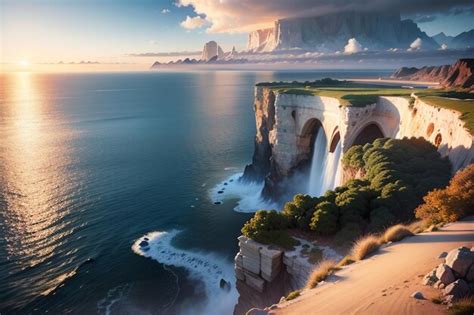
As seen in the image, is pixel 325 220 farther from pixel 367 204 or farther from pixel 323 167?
pixel 323 167

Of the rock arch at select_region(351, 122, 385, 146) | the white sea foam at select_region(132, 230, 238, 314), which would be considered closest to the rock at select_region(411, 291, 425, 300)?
the white sea foam at select_region(132, 230, 238, 314)

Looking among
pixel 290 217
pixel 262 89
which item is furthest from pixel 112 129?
pixel 290 217

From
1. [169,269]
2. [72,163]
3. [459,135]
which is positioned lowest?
[169,269]

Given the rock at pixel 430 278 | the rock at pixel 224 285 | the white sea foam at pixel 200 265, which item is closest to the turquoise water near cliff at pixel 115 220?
the white sea foam at pixel 200 265

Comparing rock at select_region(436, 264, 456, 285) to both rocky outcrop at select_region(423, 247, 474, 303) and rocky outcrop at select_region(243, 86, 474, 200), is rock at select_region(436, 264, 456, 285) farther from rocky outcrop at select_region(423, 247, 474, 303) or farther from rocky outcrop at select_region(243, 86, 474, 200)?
rocky outcrop at select_region(243, 86, 474, 200)

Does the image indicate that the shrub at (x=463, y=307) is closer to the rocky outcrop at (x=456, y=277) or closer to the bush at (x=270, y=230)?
the rocky outcrop at (x=456, y=277)

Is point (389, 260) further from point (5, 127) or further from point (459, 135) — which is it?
point (5, 127)

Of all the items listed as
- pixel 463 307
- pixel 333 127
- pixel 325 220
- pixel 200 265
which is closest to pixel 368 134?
pixel 333 127
